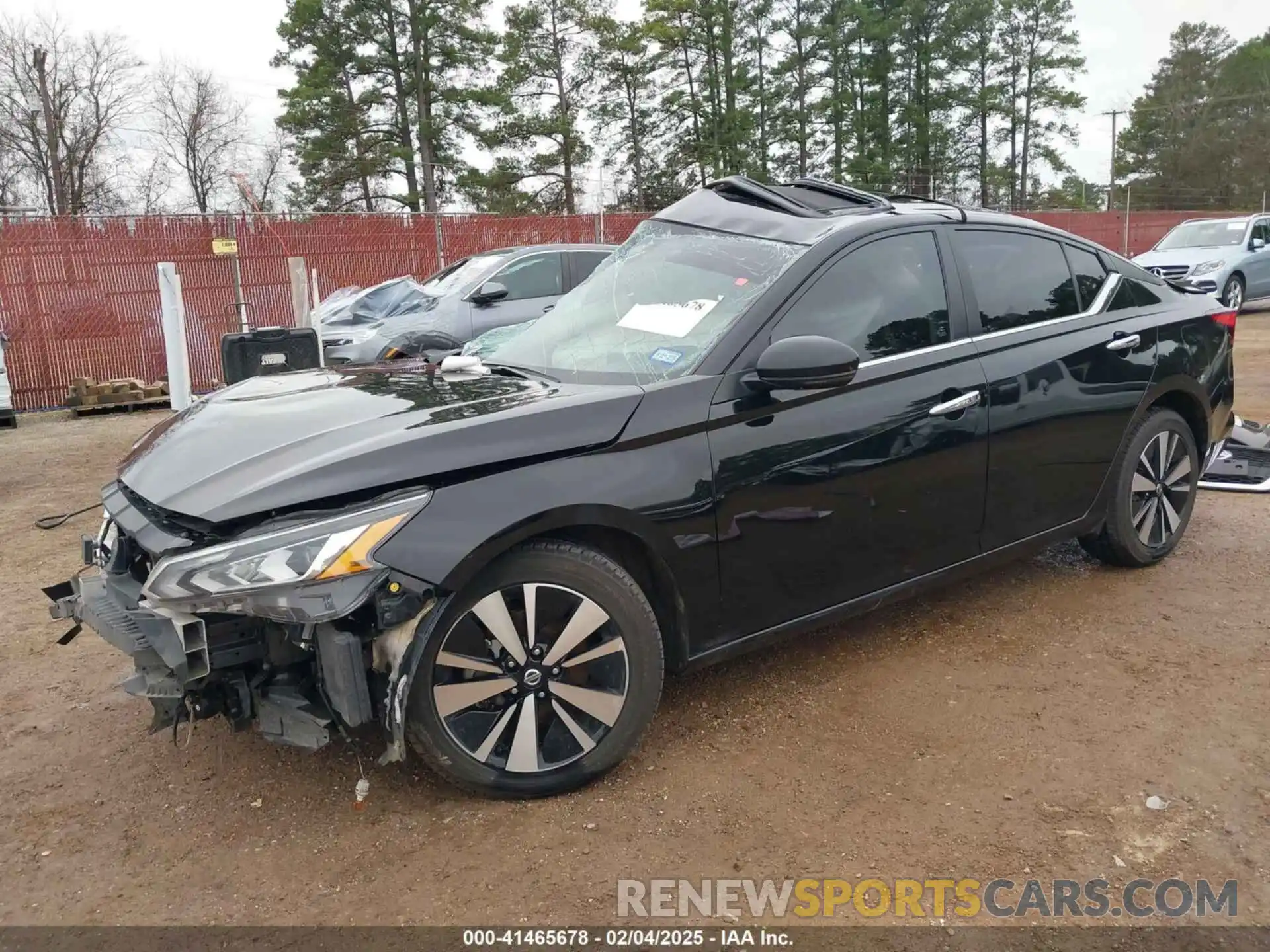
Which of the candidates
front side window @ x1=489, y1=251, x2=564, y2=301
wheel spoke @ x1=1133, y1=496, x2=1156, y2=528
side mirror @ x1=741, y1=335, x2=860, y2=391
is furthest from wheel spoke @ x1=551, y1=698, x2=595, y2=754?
front side window @ x1=489, y1=251, x2=564, y2=301

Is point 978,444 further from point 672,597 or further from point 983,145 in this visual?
point 983,145

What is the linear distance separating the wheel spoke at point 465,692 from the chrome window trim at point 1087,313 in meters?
2.19

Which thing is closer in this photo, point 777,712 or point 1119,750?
point 1119,750

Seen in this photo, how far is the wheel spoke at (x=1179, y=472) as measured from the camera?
14.4 feet

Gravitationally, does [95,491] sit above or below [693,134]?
below

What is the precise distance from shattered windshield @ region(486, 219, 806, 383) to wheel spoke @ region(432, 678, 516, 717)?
40.3 inches

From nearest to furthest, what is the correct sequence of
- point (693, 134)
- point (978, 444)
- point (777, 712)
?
1. point (777, 712)
2. point (978, 444)
3. point (693, 134)

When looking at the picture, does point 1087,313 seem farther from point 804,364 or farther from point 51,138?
point 51,138

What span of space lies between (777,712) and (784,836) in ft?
2.36

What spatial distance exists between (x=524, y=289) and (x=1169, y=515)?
22.8 ft

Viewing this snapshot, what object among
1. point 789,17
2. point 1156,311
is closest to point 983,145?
point 789,17

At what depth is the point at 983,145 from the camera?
4297 centimetres

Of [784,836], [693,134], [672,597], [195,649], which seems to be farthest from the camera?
[693,134]

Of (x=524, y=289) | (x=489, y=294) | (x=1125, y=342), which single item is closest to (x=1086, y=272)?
(x=1125, y=342)
